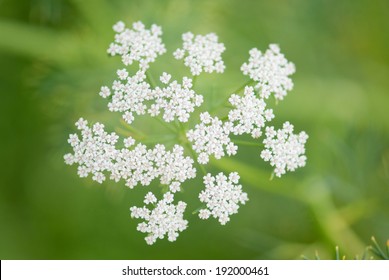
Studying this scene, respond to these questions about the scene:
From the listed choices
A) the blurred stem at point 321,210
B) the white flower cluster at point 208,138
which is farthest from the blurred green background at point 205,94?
the white flower cluster at point 208,138

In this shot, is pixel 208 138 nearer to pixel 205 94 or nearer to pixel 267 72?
pixel 267 72

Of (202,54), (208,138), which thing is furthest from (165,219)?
(202,54)

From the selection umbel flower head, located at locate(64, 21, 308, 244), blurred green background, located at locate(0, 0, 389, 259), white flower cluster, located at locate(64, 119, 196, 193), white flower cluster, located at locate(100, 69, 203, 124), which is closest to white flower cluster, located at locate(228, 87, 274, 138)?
umbel flower head, located at locate(64, 21, 308, 244)

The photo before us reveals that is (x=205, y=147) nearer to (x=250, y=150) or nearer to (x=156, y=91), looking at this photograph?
(x=156, y=91)

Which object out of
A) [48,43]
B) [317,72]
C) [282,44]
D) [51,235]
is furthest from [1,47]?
[317,72]
